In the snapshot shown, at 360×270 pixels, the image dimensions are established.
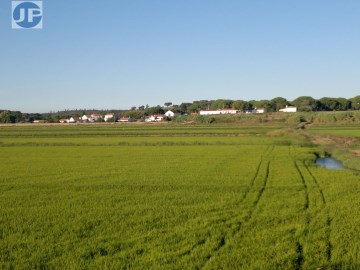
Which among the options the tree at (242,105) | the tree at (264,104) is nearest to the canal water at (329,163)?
the tree at (264,104)

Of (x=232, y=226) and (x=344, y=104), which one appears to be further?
(x=344, y=104)

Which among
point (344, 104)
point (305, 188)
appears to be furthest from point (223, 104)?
point (305, 188)

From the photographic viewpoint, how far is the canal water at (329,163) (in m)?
21.7

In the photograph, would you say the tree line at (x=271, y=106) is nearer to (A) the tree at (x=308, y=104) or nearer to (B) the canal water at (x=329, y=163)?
(A) the tree at (x=308, y=104)

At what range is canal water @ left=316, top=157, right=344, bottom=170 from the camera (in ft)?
71.1

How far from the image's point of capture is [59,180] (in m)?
15.5

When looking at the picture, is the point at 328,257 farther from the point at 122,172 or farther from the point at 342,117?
the point at 342,117

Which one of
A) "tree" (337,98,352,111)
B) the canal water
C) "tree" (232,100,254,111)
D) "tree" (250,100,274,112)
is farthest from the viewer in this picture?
"tree" (232,100,254,111)

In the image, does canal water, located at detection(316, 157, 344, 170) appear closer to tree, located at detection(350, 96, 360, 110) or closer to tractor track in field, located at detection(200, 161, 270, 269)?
tractor track in field, located at detection(200, 161, 270, 269)

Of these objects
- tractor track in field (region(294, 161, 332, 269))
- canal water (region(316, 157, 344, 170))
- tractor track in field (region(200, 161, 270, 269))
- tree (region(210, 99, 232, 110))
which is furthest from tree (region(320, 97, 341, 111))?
tractor track in field (region(200, 161, 270, 269))

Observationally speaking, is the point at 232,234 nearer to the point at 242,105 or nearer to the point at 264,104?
the point at 242,105

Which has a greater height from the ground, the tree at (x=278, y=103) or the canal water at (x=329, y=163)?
the tree at (x=278, y=103)

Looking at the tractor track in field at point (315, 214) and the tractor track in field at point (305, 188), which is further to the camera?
the tractor track in field at point (305, 188)

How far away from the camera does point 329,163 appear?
2319 centimetres
